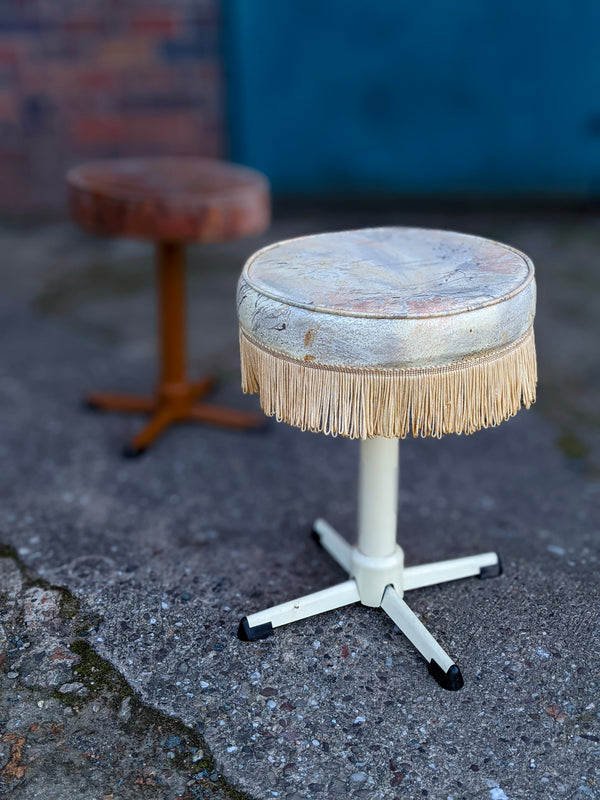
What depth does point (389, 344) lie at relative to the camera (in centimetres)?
149

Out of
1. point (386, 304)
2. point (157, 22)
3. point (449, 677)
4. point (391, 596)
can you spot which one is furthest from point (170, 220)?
point (157, 22)

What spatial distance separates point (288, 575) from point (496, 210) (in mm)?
3351

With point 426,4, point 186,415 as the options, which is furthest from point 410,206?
point 186,415

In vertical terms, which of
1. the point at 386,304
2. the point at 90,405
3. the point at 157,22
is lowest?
the point at 90,405

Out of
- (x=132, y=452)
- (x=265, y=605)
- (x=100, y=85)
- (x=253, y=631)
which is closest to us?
(x=253, y=631)

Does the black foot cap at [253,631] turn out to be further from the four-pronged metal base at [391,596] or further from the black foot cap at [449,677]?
the black foot cap at [449,677]

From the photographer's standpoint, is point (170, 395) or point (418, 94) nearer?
point (170, 395)

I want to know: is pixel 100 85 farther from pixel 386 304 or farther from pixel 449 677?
pixel 449 677

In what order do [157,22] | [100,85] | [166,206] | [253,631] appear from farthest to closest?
[100,85], [157,22], [166,206], [253,631]

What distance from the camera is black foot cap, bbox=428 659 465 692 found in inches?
67.9

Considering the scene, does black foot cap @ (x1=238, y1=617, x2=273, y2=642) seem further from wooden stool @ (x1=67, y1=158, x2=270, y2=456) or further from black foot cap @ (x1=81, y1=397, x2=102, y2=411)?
black foot cap @ (x1=81, y1=397, x2=102, y2=411)

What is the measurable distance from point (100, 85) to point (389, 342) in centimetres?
364

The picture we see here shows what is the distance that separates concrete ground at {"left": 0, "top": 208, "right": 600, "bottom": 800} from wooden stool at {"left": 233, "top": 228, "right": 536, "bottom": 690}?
0.14m

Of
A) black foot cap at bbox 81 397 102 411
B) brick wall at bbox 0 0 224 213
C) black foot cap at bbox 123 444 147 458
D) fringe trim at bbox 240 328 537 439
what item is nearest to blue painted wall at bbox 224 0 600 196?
brick wall at bbox 0 0 224 213
